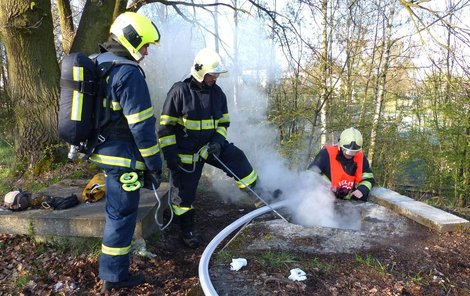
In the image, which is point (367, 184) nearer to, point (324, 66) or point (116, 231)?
point (116, 231)

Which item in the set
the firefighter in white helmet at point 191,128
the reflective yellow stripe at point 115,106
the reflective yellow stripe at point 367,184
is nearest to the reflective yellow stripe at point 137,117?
the reflective yellow stripe at point 115,106

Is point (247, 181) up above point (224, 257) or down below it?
above

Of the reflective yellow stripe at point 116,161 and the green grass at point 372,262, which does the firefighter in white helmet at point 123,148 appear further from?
the green grass at point 372,262

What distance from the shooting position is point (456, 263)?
324 centimetres

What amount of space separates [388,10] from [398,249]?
11539 millimetres

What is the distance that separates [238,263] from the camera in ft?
9.93

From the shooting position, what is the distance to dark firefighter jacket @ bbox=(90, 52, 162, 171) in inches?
117

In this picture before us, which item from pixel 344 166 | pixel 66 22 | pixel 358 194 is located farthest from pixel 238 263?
pixel 66 22

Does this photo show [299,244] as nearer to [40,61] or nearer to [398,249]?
[398,249]

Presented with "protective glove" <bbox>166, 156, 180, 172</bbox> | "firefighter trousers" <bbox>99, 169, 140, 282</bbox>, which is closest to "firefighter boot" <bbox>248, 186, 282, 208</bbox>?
"protective glove" <bbox>166, 156, 180, 172</bbox>

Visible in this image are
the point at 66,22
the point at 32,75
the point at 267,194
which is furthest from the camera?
the point at 66,22

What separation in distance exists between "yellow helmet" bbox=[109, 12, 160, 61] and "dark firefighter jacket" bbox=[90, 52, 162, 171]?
5.0 inches

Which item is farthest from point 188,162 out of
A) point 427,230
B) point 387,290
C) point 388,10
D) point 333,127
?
point 388,10

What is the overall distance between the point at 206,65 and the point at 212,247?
1921mm
